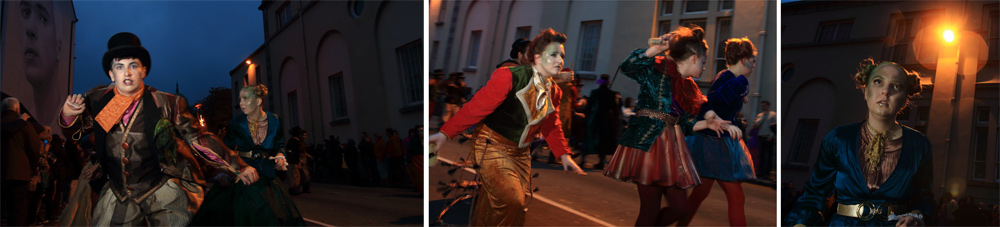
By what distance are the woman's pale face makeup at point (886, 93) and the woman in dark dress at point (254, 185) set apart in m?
4.23

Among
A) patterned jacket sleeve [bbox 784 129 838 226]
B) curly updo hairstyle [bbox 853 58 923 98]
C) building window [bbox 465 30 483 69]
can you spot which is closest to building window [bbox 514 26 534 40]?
building window [bbox 465 30 483 69]

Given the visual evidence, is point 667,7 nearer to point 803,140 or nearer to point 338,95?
point 803,140

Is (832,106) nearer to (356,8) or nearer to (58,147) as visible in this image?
(356,8)

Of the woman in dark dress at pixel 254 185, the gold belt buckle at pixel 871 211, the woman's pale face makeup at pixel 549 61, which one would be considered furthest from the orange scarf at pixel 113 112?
the gold belt buckle at pixel 871 211

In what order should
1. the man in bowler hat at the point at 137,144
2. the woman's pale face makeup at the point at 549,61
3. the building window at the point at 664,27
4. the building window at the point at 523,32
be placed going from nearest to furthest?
the woman's pale face makeup at the point at 549,61, the man in bowler hat at the point at 137,144, the building window at the point at 523,32, the building window at the point at 664,27

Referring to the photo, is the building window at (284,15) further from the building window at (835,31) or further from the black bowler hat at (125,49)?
the building window at (835,31)

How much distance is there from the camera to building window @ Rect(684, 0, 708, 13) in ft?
17.6

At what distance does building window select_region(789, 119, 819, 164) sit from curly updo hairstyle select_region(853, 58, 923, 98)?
1.42 ft

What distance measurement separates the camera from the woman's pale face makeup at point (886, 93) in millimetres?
5512

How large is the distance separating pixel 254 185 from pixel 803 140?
4.06 m

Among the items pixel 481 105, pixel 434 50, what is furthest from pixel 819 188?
pixel 434 50

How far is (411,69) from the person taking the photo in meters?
5.60

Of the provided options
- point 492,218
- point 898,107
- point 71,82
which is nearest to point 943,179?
point 898,107

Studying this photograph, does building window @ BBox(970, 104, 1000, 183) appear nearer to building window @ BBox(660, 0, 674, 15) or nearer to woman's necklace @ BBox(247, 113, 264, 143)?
building window @ BBox(660, 0, 674, 15)
